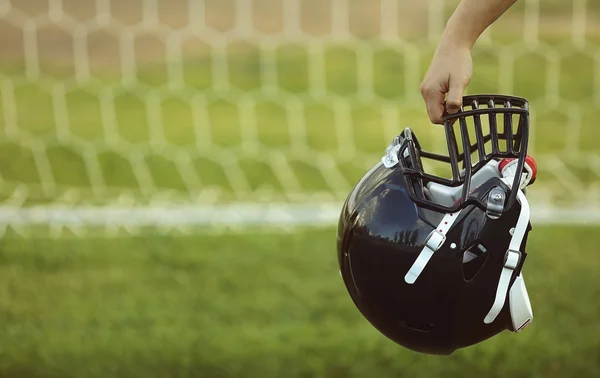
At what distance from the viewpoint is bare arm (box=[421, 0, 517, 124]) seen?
1.61m

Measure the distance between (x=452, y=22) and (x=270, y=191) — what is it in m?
2.57

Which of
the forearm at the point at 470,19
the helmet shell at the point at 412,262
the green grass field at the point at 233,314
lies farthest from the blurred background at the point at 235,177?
the forearm at the point at 470,19

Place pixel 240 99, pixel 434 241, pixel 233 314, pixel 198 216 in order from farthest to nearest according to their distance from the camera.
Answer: pixel 240 99 → pixel 198 216 → pixel 233 314 → pixel 434 241

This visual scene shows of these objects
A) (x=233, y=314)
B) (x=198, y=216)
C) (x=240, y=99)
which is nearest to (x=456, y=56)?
(x=233, y=314)

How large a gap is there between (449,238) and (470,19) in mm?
365

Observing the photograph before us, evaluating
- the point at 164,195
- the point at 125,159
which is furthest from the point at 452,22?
the point at 125,159

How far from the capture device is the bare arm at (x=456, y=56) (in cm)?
161

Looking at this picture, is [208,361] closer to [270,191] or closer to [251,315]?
[251,315]

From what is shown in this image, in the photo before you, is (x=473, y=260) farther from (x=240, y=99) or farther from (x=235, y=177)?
(x=240, y=99)

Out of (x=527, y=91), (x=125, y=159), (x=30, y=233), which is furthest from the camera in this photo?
(x=527, y=91)

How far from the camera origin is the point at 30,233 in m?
3.60

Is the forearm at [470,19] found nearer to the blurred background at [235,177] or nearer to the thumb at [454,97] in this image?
the thumb at [454,97]

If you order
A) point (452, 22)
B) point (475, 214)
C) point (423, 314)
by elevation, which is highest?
point (452, 22)

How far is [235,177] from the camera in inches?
172
